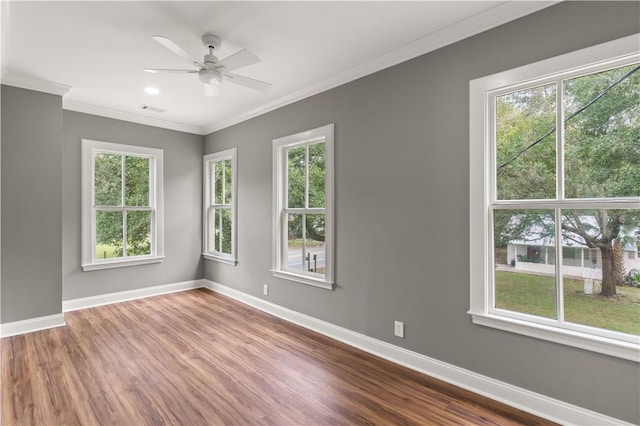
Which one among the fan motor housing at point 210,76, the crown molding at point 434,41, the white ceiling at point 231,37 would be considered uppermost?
the white ceiling at point 231,37

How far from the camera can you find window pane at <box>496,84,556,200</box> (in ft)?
7.04

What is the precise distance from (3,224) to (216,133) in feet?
9.35

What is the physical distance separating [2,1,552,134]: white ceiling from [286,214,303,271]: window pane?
145cm

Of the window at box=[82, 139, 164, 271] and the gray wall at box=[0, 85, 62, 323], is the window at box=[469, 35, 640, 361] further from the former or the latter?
the window at box=[82, 139, 164, 271]

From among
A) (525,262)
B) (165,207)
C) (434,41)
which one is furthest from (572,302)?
(165,207)

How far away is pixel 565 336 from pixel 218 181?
4853mm

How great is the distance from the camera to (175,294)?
16.6 feet

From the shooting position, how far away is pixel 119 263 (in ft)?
15.2

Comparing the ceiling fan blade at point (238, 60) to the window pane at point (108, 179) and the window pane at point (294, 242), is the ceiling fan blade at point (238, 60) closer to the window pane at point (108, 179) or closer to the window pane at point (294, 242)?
the window pane at point (294, 242)

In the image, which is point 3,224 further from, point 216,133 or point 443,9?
point 443,9

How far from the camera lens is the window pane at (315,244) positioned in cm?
368

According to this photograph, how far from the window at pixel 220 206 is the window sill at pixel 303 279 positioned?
1.08 meters

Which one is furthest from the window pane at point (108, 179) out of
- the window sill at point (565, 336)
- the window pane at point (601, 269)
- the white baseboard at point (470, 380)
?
the window pane at point (601, 269)

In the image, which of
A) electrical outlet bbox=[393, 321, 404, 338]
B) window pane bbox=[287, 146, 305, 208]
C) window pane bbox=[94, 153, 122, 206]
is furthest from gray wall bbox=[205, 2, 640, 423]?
window pane bbox=[94, 153, 122, 206]
